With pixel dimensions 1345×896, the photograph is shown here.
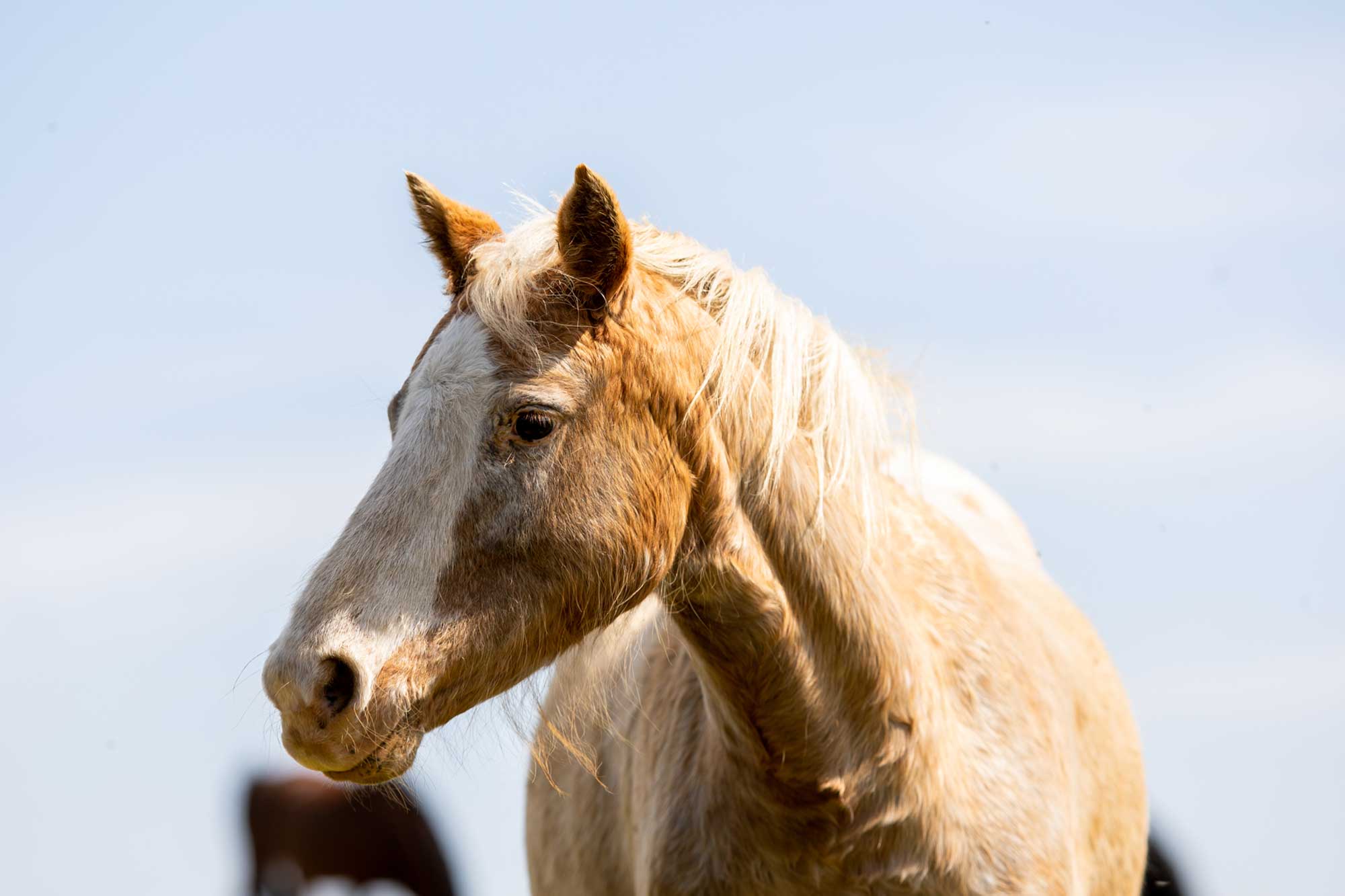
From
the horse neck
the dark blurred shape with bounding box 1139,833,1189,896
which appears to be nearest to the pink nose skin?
the horse neck

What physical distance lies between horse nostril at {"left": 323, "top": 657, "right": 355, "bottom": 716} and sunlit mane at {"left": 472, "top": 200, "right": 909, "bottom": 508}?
885 millimetres

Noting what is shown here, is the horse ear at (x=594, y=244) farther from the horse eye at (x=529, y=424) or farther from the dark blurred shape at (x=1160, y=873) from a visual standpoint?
the dark blurred shape at (x=1160, y=873)

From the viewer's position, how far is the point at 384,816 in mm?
10812

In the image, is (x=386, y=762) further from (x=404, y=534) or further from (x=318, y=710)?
(x=404, y=534)

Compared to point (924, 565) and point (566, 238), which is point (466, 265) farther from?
point (924, 565)

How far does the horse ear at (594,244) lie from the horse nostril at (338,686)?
37.3 inches

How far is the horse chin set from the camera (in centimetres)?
278

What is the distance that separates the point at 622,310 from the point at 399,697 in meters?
0.98

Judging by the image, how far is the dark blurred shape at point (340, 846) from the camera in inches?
423

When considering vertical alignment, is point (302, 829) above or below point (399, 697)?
below

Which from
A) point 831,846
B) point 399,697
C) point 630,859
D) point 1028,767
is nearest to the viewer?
point 399,697

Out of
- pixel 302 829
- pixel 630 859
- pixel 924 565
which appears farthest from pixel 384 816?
pixel 924 565

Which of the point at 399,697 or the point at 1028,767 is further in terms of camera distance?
the point at 1028,767

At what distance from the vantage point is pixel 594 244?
10.1 ft
